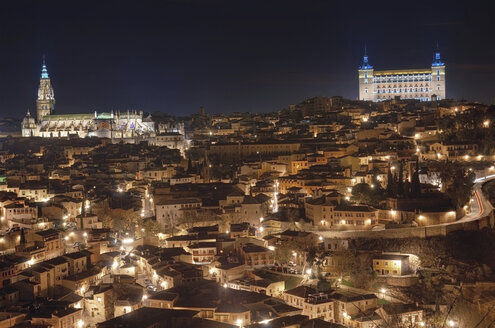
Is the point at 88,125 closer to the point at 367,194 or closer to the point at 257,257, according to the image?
the point at 367,194

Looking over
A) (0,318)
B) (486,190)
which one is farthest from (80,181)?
(486,190)

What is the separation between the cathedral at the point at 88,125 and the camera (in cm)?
4731

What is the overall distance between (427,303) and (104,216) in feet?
36.8

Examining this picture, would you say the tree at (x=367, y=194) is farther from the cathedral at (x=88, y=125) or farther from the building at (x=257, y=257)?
the cathedral at (x=88, y=125)

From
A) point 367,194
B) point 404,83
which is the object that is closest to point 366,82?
point 404,83

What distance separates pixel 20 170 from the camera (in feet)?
104

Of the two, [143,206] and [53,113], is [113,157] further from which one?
[53,113]

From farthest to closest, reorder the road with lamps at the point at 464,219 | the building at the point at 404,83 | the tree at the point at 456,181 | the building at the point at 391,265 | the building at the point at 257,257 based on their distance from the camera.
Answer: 1. the building at the point at 404,83
2. the tree at the point at 456,181
3. the road with lamps at the point at 464,219
4. the building at the point at 257,257
5. the building at the point at 391,265

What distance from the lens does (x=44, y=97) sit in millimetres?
58312

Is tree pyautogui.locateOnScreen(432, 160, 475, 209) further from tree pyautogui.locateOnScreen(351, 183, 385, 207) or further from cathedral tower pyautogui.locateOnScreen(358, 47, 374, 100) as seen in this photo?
cathedral tower pyautogui.locateOnScreen(358, 47, 374, 100)

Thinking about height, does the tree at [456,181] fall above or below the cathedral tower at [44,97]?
below

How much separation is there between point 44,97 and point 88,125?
30.4ft

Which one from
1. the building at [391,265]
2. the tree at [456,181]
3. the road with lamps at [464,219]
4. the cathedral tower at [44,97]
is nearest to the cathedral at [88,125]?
the cathedral tower at [44,97]

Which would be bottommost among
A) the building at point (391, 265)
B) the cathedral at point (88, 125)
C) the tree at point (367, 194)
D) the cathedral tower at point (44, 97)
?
the building at point (391, 265)
